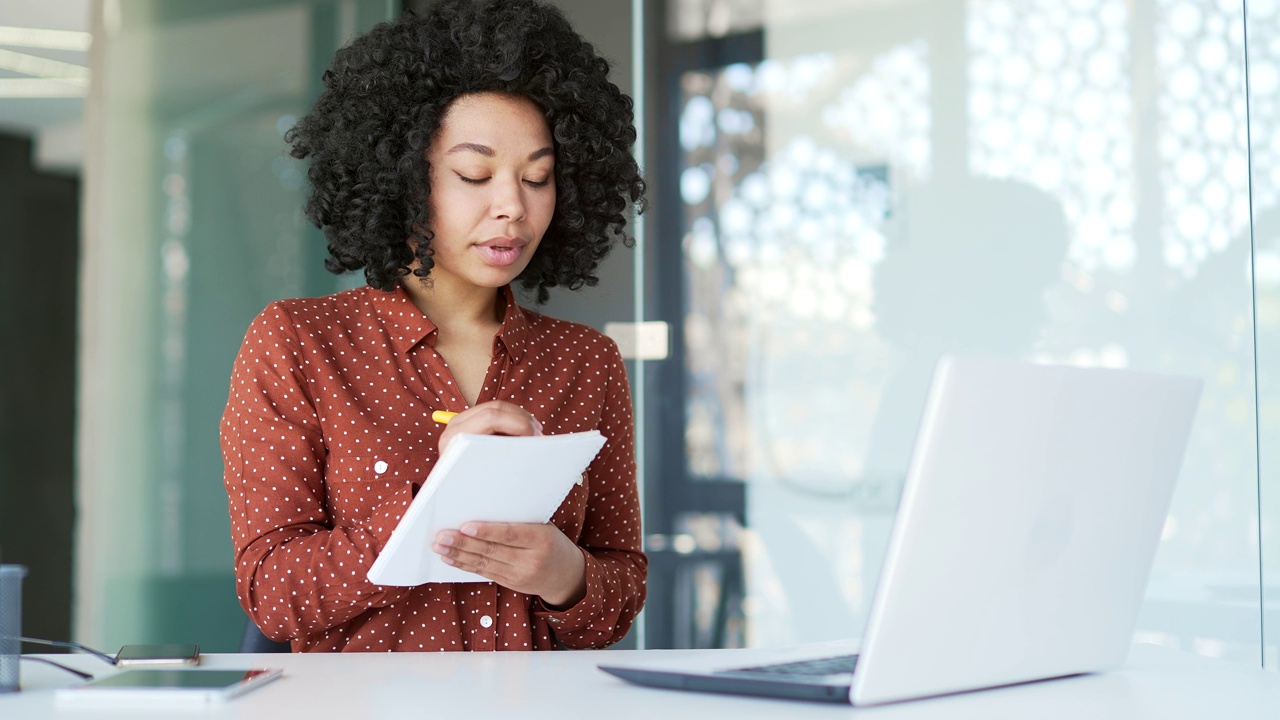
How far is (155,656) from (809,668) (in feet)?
2.08

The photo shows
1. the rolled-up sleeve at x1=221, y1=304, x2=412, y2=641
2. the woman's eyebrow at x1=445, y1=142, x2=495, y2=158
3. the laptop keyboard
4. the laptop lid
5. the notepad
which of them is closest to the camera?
the laptop lid

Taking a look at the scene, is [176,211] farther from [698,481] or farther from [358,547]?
[358,547]

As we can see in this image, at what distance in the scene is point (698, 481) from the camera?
2959mm

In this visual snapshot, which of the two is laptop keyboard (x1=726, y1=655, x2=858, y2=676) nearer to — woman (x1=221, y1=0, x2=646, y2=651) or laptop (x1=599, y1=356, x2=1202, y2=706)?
laptop (x1=599, y1=356, x2=1202, y2=706)

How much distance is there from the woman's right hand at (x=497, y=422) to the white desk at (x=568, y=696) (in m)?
0.23

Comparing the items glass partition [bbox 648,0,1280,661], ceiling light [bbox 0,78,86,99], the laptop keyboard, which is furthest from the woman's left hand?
ceiling light [bbox 0,78,86,99]

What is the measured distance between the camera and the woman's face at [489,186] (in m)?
1.65

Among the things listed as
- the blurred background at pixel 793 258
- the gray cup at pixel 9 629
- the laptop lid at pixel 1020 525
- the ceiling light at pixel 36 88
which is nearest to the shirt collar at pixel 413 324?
the gray cup at pixel 9 629

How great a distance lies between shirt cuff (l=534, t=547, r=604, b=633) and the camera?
1.56 metres

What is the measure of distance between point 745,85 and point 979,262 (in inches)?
29.6

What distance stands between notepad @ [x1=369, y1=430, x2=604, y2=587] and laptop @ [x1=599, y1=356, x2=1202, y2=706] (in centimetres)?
21

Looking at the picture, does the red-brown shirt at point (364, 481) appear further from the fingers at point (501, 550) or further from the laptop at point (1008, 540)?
the laptop at point (1008, 540)

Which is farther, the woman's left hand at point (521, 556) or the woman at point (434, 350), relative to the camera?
the woman at point (434, 350)

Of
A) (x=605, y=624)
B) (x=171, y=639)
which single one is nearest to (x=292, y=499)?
(x=605, y=624)
